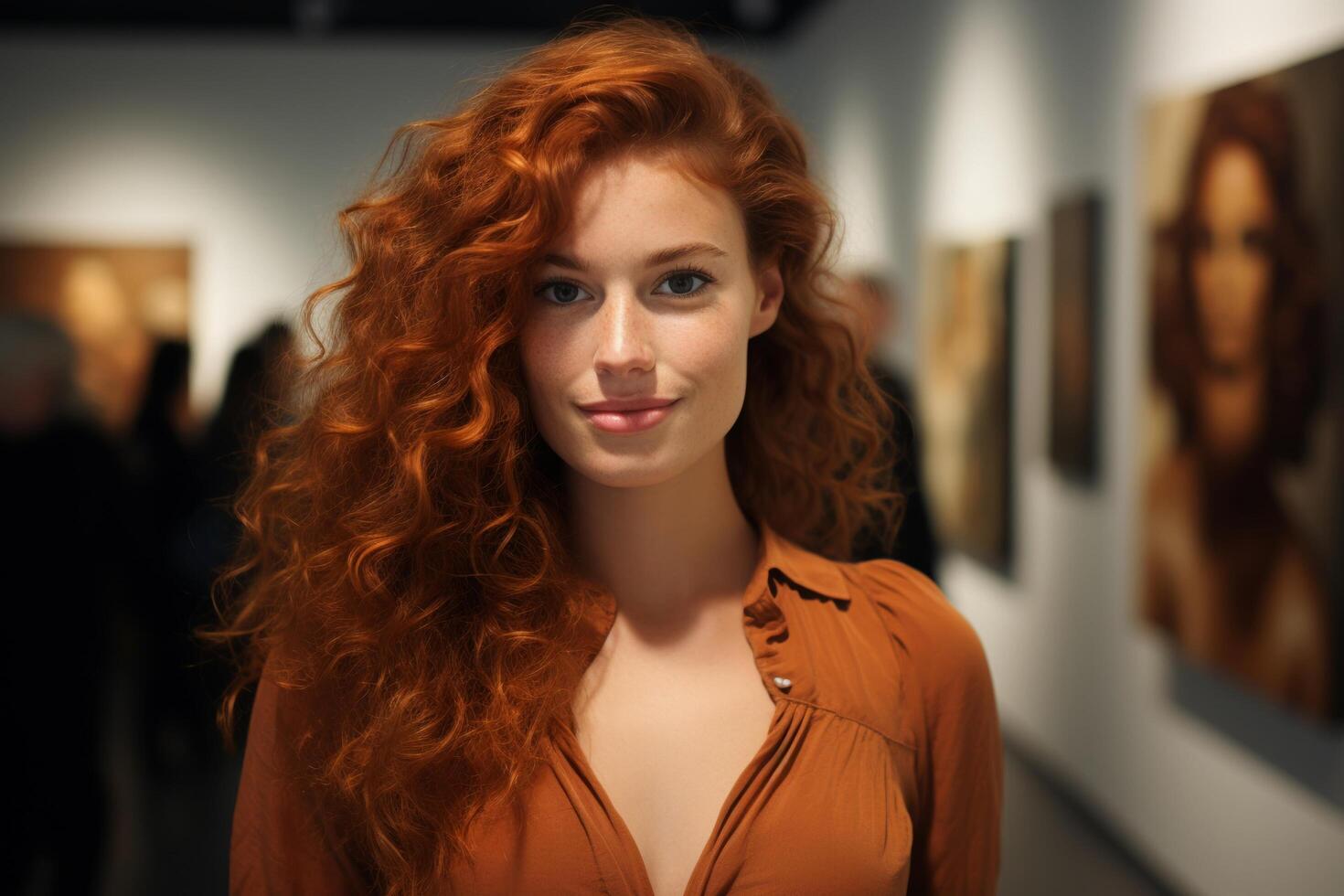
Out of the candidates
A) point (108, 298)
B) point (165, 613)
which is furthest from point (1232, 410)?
point (108, 298)

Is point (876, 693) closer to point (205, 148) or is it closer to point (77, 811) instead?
point (77, 811)

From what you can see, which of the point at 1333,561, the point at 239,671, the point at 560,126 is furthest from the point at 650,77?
the point at 1333,561

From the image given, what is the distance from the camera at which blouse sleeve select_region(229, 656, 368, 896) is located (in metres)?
1.63

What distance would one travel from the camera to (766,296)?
178 cm

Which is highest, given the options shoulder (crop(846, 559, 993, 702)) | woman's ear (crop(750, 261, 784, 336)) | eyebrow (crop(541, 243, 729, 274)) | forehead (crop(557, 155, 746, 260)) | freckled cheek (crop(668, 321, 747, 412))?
forehead (crop(557, 155, 746, 260))

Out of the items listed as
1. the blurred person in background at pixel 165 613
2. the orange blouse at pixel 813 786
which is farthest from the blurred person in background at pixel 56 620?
the orange blouse at pixel 813 786

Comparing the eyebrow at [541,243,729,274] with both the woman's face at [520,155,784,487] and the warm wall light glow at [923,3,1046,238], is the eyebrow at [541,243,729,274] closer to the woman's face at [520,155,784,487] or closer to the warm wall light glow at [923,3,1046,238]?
the woman's face at [520,155,784,487]

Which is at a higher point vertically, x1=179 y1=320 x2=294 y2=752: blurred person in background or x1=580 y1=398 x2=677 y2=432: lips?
x1=580 y1=398 x2=677 y2=432: lips

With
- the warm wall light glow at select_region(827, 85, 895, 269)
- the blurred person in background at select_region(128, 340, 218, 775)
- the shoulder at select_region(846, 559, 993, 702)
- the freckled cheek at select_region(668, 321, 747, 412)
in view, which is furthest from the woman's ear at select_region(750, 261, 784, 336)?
the warm wall light glow at select_region(827, 85, 895, 269)

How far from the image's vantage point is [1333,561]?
3.05 m

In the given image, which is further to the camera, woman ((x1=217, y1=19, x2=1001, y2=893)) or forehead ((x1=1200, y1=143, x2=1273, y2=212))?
forehead ((x1=1200, y1=143, x2=1273, y2=212))

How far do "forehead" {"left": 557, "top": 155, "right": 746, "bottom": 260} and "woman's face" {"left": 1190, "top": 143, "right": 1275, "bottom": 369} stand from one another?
229cm

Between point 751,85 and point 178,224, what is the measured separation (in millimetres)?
9003

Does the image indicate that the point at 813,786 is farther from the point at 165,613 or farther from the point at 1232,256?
the point at 165,613
